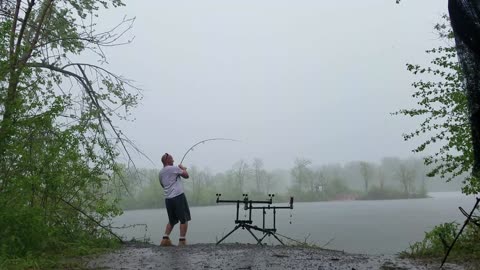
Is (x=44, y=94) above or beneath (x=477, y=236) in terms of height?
above

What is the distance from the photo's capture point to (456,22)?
4.52 m

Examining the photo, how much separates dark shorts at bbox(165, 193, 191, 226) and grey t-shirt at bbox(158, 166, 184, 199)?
0.33 feet

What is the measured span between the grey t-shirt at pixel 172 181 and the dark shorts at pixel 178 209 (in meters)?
0.10

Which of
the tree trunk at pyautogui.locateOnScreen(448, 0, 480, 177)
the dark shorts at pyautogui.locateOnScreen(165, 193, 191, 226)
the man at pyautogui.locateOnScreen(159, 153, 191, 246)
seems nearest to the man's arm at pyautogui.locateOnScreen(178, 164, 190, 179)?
the man at pyautogui.locateOnScreen(159, 153, 191, 246)

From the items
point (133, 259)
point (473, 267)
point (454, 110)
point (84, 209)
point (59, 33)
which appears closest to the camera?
point (473, 267)

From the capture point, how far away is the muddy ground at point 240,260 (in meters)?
5.91

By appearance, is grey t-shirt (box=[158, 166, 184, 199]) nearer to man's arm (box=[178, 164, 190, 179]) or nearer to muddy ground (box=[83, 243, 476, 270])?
man's arm (box=[178, 164, 190, 179])

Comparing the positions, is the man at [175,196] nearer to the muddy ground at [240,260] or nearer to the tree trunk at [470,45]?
the muddy ground at [240,260]

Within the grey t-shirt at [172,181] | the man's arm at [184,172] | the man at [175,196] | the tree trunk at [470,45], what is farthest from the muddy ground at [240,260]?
the tree trunk at [470,45]

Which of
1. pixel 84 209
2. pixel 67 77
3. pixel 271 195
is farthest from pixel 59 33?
pixel 271 195

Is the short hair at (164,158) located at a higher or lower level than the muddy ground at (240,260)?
higher

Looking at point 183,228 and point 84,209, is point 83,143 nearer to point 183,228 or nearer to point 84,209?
point 84,209

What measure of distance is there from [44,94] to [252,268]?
6.81 meters

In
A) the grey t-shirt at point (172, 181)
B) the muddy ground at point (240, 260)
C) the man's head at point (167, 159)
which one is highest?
the man's head at point (167, 159)
